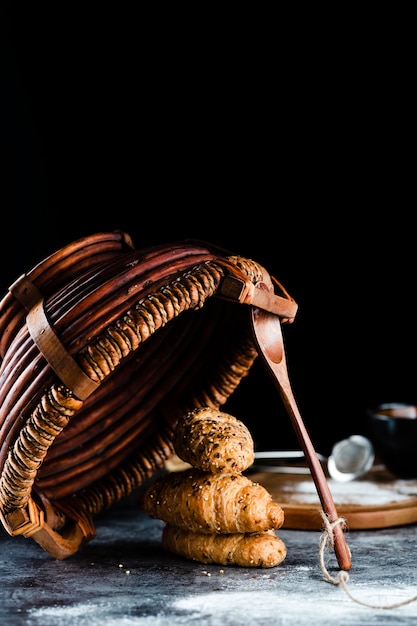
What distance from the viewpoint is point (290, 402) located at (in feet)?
4.58

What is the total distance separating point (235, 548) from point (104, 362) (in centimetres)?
40

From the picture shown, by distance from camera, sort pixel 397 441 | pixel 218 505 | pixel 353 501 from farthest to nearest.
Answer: pixel 397 441 < pixel 353 501 < pixel 218 505

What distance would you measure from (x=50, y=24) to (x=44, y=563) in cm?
141

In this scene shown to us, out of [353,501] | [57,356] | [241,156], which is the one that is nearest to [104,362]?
[57,356]

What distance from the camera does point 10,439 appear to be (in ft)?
4.22

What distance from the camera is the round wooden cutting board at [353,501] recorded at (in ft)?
5.35

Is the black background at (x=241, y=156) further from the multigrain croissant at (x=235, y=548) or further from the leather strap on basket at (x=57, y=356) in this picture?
the multigrain croissant at (x=235, y=548)

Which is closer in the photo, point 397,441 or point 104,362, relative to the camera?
point 104,362

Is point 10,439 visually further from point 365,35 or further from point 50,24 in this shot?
point 365,35

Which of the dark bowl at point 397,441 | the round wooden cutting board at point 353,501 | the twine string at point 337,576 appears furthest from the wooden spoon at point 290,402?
the dark bowl at point 397,441

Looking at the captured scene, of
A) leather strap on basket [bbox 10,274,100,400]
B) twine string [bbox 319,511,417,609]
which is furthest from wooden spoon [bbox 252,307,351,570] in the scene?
leather strap on basket [bbox 10,274,100,400]

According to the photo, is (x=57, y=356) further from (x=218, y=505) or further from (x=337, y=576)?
(x=337, y=576)

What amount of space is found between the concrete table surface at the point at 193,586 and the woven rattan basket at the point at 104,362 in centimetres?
8

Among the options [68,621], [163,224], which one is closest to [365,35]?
[163,224]
